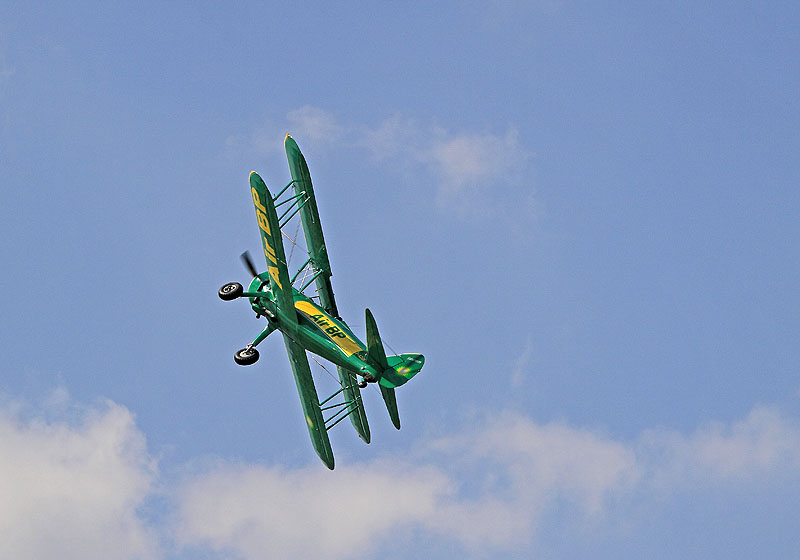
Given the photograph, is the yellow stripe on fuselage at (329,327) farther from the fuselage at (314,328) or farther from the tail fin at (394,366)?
the tail fin at (394,366)

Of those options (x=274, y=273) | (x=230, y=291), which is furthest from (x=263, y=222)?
(x=230, y=291)

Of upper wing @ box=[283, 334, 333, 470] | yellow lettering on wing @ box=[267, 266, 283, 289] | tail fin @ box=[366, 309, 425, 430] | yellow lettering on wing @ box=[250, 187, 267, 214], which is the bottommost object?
tail fin @ box=[366, 309, 425, 430]

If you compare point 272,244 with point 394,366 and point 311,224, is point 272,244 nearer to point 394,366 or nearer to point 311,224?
point 311,224

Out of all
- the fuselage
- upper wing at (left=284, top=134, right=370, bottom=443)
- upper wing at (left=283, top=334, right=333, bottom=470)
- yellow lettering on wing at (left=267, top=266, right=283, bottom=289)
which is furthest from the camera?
upper wing at (left=284, top=134, right=370, bottom=443)

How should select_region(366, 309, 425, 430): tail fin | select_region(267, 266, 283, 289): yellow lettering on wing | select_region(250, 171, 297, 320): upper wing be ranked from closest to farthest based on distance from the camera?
select_region(366, 309, 425, 430): tail fin < select_region(250, 171, 297, 320): upper wing < select_region(267, 266, 283, 289): yellow lettering on wing

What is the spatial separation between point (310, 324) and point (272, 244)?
375 cm

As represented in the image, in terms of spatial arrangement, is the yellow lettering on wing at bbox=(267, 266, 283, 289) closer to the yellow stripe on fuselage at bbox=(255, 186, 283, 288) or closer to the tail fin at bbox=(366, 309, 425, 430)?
the yellow stripe on fuselage at bbox=(255, 186, 283, 288)

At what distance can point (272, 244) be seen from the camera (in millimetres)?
55906

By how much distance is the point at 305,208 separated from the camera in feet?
199

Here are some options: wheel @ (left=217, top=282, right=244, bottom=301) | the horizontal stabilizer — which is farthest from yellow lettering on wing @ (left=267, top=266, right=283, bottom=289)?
the horizontal stabilizer

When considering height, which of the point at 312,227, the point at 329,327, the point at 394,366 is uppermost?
the point at 312,227

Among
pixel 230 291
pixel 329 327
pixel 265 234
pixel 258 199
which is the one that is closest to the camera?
pixel 258 199

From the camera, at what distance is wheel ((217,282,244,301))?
58.4 meters

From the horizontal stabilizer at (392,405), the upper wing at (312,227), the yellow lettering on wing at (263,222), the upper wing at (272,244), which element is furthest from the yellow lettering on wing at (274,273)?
the horizontal stabilizer at (392,405)
